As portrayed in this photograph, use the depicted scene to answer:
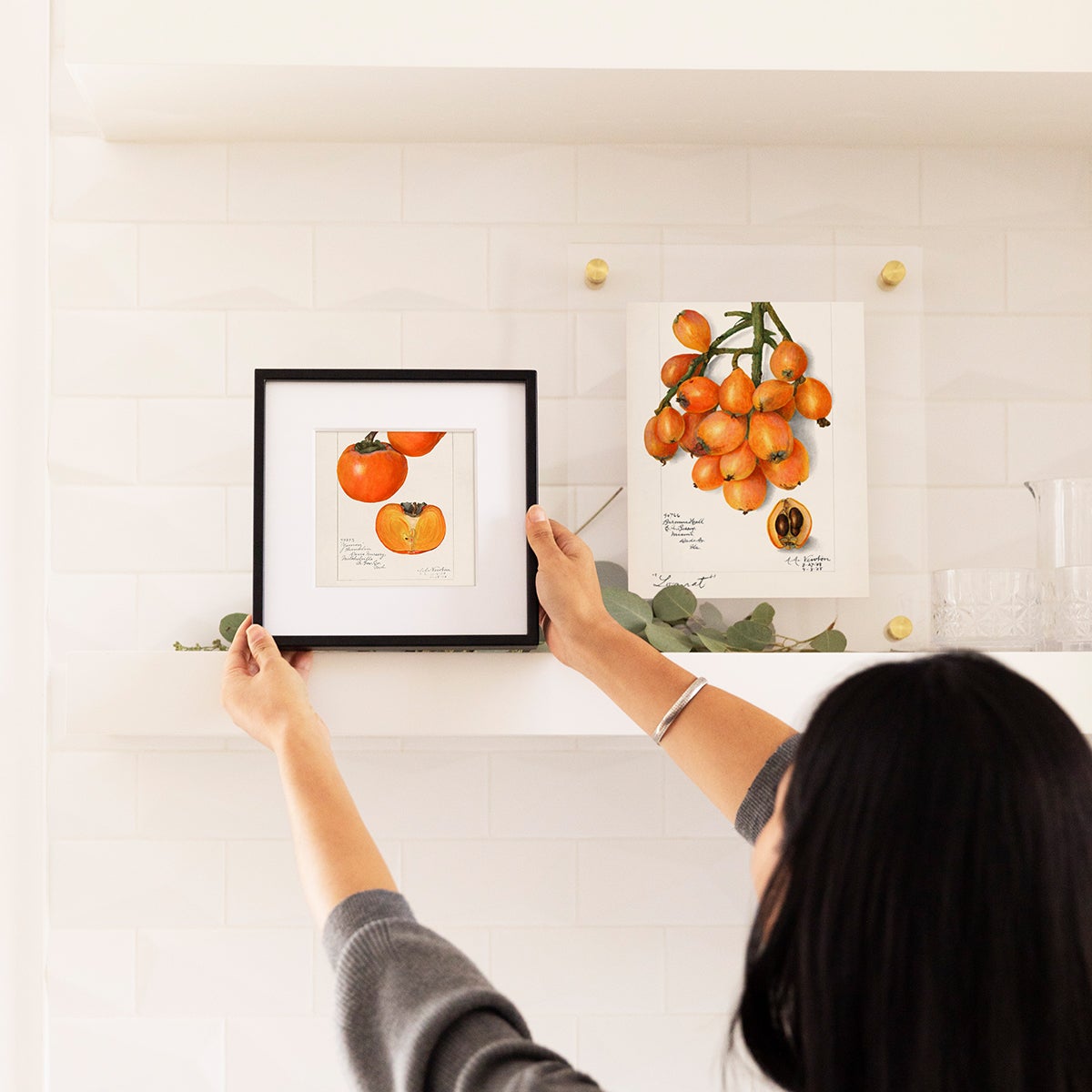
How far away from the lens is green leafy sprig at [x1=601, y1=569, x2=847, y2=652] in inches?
38.0

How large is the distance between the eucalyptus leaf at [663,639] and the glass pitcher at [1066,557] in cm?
35

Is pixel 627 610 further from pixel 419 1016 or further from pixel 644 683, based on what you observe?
pixel 419 1016

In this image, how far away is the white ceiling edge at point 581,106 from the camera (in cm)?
96

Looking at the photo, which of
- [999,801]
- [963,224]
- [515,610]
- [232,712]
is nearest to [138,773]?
[232,712]

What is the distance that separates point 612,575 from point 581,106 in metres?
0.48

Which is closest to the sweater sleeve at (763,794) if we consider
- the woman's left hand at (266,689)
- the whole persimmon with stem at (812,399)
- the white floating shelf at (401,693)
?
the white floating shelf at (401,693)

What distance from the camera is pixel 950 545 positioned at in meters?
1.14

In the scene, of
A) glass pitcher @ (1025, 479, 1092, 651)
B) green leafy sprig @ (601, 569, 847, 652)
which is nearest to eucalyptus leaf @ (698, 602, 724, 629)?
green leafy sprig @ (601, 569, 847, 652)

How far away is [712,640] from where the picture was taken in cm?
98

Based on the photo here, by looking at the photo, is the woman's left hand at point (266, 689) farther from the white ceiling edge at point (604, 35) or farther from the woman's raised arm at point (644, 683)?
the white ceiling edge at point (604, 35)

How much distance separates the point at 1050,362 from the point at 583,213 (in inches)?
21.9

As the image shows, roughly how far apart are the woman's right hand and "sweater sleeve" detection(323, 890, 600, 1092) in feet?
0.98

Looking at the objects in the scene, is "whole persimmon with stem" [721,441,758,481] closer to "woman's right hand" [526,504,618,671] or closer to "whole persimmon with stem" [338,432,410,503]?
"woman's right hand" [526,504,618,671]
